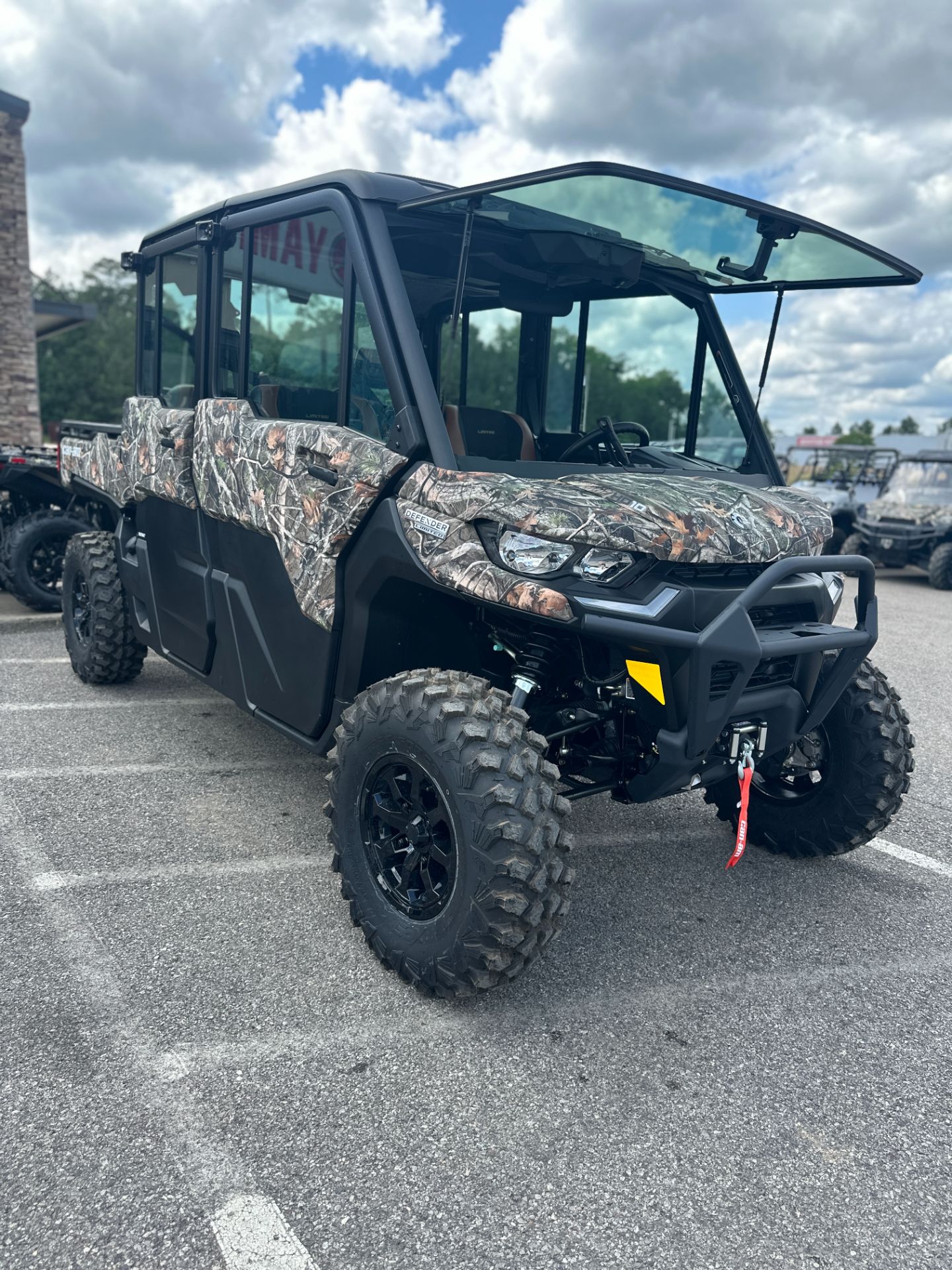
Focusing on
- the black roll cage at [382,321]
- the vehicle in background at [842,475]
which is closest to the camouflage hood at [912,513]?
the vehicle in background at [842,475]

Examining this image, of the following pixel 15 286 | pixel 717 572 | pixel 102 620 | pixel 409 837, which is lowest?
pixel 409 837

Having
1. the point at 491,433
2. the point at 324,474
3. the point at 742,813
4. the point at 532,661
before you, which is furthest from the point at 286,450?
the point at 742,813

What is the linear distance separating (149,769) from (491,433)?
221cm

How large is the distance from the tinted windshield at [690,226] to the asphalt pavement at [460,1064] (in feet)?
7.19

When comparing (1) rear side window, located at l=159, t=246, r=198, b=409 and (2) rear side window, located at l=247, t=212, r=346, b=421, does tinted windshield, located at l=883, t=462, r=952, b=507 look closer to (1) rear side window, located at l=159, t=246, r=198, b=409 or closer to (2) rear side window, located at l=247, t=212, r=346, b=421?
(1) rear side window, located at l=159, t=246, r=198, b=409

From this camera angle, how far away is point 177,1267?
1815 mm

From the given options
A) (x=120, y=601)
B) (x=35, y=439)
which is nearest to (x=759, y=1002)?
(x=120, y=601)

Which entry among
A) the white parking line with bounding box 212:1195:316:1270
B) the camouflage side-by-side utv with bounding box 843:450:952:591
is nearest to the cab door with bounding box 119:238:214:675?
the white parking line with bounding box 212:1195:316:1270

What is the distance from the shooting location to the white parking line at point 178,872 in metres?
3.29

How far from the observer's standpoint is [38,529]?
7.34 m

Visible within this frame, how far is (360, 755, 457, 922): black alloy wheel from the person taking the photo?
8.85 ft

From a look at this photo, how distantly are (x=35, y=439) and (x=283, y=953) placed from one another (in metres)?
21.7

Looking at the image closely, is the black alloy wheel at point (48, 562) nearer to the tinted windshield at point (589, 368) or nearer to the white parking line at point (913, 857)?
the tinted windshield at point (589, 368)

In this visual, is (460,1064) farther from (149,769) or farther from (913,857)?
(149,769)
